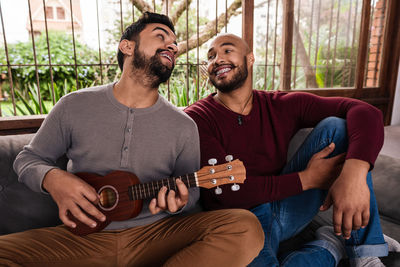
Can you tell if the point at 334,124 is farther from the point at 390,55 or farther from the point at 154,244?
the point at 390,55

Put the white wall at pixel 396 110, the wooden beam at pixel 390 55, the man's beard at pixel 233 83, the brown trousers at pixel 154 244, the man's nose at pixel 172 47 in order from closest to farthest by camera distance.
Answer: the brown trousers at pixel 154 244 → the man's nose at pixel 172 47 → the man's beard at pixel 233 83 → the wooden beam at pixel 390 55 → the white wall at pixel 396 110

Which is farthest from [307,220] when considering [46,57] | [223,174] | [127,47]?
[46,57]

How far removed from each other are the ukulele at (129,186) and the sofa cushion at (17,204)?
0.30m

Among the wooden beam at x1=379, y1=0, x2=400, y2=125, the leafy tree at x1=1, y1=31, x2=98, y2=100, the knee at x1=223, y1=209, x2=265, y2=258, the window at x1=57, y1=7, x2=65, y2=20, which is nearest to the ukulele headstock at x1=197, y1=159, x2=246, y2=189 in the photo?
the knee at x1=223, y1=209, x2=265, y2=258

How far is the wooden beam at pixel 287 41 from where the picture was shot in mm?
2463

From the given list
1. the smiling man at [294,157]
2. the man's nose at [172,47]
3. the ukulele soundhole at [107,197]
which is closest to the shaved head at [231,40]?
the smiling man at [294,157]

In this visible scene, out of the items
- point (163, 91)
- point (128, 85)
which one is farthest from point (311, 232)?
point (163, 91)

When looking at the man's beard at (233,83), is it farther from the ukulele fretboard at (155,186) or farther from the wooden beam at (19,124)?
the wooden beam at (19,124)

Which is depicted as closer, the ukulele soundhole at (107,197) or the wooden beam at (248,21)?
the ukulele soundhole at (107,197)

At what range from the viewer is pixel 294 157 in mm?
1370

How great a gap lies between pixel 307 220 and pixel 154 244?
2.23 ft

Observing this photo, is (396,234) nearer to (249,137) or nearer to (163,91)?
(249,137)

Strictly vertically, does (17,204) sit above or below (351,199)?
below

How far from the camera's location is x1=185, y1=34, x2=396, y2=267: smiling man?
1107 millimetres
